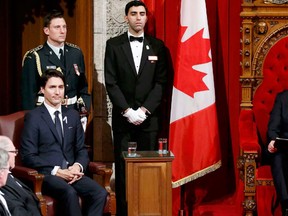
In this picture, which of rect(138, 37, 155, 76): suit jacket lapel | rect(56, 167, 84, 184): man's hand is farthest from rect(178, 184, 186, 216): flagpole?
rect(56, 167, 84, 184): man's hand

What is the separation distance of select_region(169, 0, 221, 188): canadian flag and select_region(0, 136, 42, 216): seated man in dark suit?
1.67 meters

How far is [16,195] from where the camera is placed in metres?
Result: 5.02

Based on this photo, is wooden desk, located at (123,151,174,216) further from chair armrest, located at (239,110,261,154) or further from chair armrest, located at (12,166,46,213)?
chair armrest, located at (239,110,261,154)

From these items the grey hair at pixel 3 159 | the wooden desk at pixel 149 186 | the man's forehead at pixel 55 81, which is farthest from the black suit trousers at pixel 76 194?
the grey hair at pixel 3 159

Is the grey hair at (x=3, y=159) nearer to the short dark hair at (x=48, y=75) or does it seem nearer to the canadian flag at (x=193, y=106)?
the short dark hair at (x=48, y=75)

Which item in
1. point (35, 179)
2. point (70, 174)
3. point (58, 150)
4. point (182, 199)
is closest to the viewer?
point (35, 179)

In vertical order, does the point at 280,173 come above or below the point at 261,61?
below

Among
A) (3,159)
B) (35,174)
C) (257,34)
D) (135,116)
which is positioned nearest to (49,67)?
(135,116)

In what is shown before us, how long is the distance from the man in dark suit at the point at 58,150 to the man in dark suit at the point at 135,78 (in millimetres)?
562

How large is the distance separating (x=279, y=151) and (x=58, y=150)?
163cm

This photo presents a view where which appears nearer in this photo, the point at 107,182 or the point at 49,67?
the point at 107,182

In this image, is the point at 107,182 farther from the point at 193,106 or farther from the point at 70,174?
the point at 193,106

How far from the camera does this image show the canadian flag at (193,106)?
666cm

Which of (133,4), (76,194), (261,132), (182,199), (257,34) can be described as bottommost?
(182,199)
